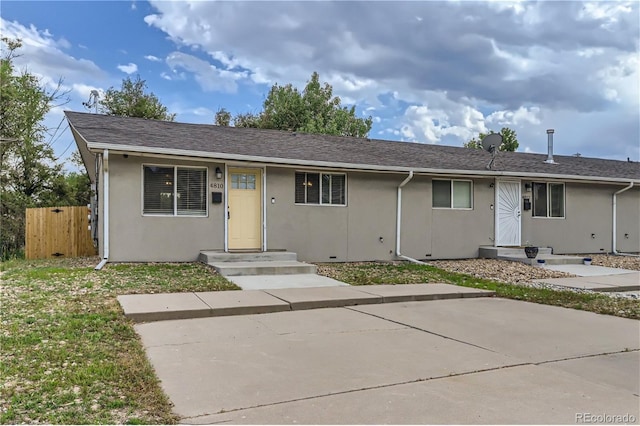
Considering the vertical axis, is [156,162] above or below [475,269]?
above

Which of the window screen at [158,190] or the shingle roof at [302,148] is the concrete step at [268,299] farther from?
the shingle roof at [302,148]

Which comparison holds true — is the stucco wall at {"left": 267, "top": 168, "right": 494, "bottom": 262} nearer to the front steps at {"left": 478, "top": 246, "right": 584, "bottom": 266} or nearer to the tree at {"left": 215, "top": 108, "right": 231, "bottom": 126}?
the front steps at {"left": 478, "top": 246, "right": 584, "bottom": 266}

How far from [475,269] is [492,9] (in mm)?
6036

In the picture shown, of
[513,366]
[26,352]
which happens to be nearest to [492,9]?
[513,366]

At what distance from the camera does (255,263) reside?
393 inches

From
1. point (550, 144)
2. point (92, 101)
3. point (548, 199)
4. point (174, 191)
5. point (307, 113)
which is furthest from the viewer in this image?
point (307, 113)

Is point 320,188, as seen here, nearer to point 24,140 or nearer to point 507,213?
point 507,213

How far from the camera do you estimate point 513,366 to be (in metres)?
4.04

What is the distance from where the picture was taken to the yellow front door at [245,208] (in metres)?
10.9

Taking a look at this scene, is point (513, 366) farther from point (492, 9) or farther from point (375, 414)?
point (492, 9)

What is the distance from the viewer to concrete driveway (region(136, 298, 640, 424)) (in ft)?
9.88

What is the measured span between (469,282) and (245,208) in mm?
5371

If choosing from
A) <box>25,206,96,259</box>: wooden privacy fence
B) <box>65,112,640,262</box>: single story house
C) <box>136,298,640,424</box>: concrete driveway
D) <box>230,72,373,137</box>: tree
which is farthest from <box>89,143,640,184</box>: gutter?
<box>230,72,373,137</box>: tree

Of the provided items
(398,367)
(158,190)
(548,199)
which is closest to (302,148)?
(158,190)
